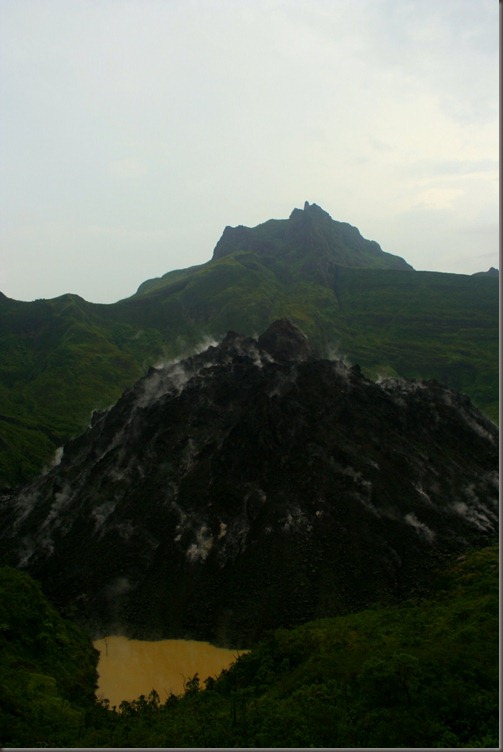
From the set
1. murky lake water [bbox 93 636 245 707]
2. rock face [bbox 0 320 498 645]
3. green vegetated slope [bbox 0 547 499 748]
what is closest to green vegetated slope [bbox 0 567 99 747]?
green vegetated slope [bbox 0 547 499 748]

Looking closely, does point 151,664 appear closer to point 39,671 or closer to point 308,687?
point 39,671

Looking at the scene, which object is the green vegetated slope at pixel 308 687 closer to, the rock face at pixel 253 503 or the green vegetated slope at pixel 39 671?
the green vegetated slope at pixel 39 671

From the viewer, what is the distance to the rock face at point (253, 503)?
4950cm

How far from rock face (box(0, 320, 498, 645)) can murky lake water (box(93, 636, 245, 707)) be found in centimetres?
153

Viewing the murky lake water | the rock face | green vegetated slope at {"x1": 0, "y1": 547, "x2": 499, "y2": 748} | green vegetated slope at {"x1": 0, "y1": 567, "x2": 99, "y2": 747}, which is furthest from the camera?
the rock face

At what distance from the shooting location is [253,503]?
59.3 metres

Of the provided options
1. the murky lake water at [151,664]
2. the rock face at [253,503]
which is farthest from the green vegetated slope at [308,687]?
the rock face at [253,503]

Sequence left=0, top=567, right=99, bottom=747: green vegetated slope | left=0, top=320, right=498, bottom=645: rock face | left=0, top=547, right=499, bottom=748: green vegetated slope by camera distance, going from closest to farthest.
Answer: left=0, top=547, right=499, bottom=748: green vegetated slope
left=0, top=567, right=99, bottom=747: green vegetated slope
left=0, top=320, right=498, bottom=645: rock face

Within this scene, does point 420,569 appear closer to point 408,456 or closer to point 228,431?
point 408,456

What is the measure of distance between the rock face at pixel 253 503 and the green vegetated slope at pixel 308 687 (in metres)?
6.71

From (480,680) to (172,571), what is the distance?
3380 centimetres

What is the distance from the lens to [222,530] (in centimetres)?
5719

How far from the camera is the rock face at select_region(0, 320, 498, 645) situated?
49.5 metres

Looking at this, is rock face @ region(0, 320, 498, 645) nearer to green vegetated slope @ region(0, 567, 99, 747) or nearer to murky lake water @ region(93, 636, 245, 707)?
murky lake water @ region(93, 636, 245, 707)
